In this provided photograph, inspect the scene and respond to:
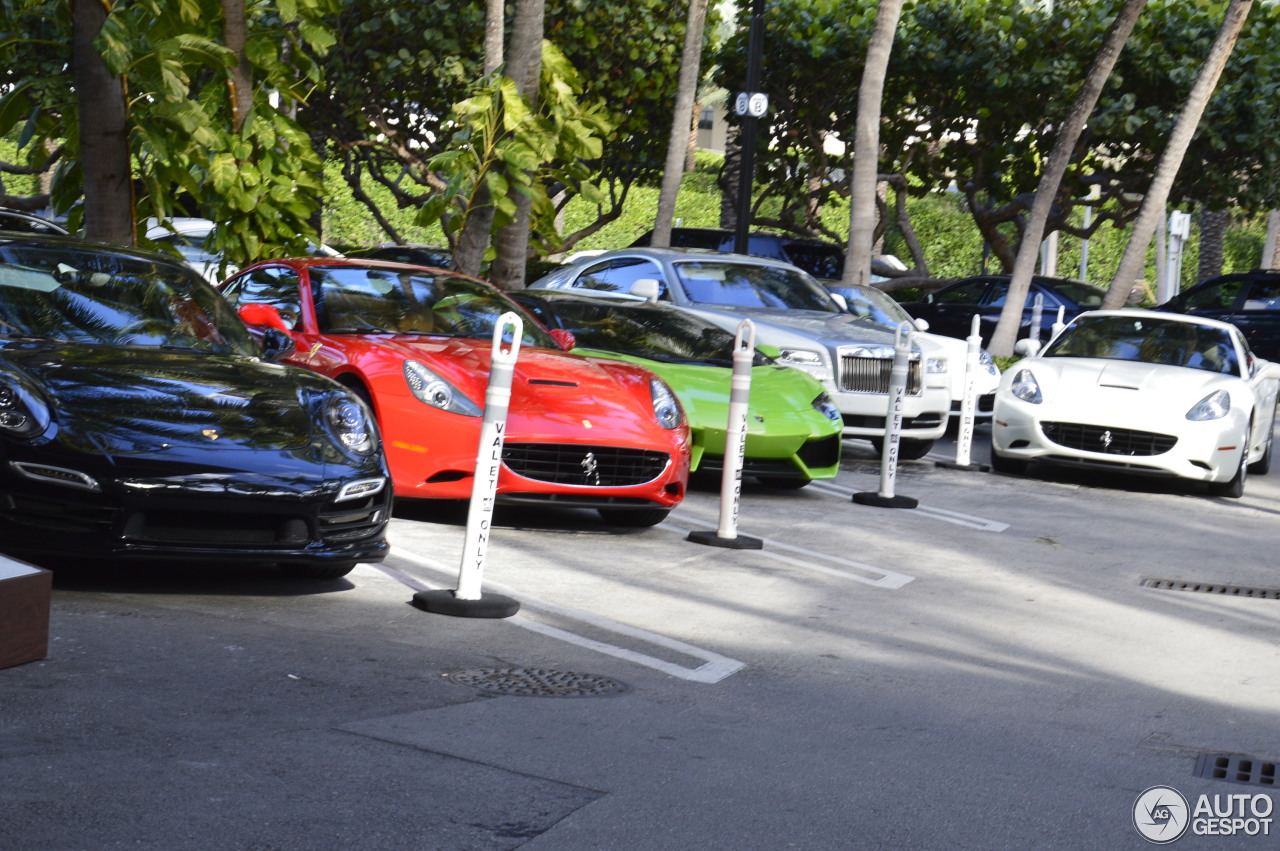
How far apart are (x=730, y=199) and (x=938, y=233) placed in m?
15.6

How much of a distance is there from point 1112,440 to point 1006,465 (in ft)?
3.82

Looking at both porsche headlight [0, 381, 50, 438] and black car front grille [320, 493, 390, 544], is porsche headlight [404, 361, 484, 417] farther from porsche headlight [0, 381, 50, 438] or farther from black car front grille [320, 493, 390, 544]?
porsche headlight [0, 381, 50, 438]

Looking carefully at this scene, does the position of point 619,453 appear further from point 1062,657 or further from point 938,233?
point 938,233

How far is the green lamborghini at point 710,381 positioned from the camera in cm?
1081

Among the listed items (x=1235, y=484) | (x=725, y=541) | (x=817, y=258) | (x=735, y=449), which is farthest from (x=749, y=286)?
(x=817, y=258)

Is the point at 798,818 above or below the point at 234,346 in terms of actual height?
below

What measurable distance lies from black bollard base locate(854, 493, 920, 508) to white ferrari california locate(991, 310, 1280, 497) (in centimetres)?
230

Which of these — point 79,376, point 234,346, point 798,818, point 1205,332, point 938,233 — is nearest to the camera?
point 798,818

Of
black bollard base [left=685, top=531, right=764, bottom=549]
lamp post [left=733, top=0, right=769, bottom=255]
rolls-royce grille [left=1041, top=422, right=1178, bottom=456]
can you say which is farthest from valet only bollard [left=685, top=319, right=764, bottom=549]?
lamp post [left=733, top=0, right=769, bottom=255]

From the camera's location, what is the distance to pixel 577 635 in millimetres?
6699

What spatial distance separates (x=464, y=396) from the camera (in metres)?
8.72

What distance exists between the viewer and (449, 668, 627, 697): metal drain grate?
5668 mm

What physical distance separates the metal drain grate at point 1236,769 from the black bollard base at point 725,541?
13.0ft

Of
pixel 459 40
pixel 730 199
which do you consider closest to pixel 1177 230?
pixel 730 199
